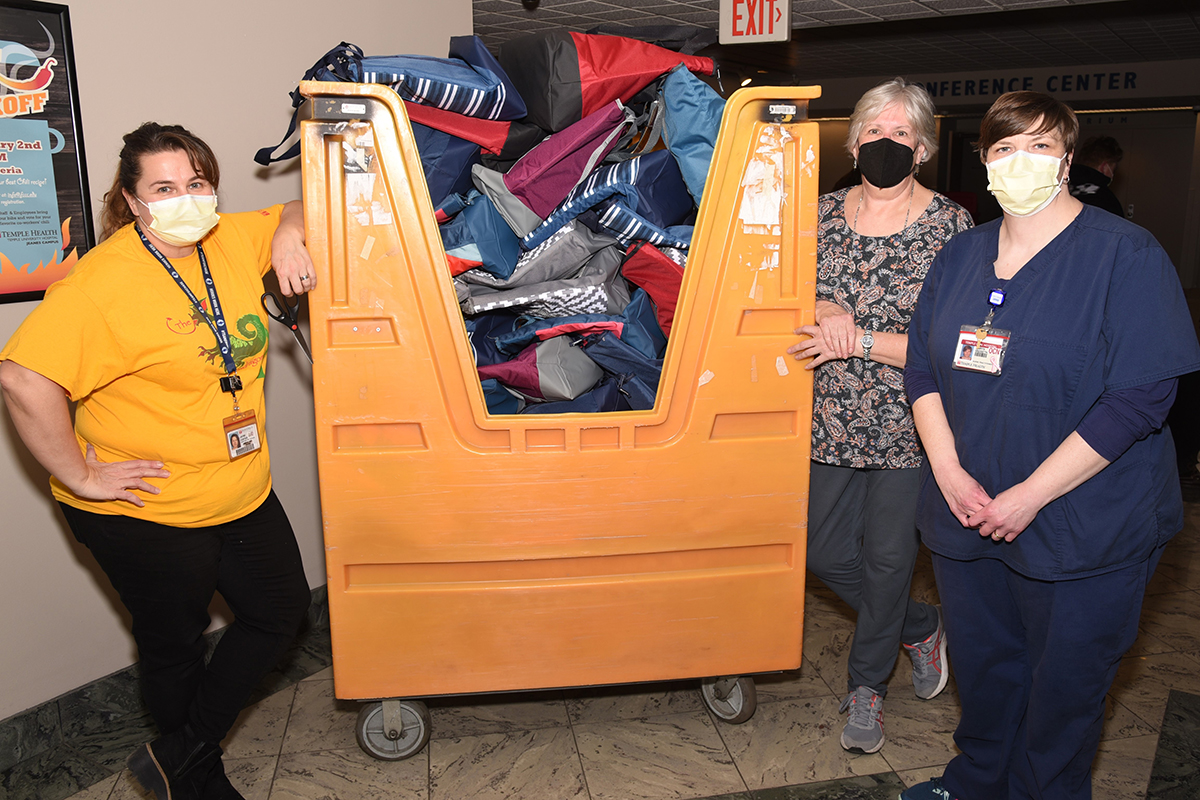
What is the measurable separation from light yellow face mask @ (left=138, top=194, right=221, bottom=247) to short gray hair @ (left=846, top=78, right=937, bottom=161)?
148cm

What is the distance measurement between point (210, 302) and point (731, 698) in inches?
66.3

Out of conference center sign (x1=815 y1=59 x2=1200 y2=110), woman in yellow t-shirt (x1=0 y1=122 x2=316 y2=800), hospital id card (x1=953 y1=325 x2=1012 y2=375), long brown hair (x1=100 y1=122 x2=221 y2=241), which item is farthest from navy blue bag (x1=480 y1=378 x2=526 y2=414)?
conference center sign (x1=815 y1=59 x2=1200 y2=110)

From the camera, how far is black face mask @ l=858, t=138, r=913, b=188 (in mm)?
2029

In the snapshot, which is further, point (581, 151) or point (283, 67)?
point (283, 67)

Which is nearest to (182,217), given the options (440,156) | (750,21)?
(440,156)

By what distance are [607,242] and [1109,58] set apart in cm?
866

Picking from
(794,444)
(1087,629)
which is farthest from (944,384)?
(1087,629)

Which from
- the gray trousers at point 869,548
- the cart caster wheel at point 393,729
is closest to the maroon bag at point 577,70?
the gray trousers at point 869,548

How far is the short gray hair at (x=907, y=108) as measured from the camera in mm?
2062

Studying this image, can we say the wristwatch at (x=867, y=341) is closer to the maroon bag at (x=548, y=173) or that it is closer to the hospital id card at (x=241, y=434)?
the maroon bag at (x=548, y=173)

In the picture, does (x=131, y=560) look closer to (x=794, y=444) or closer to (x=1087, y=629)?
(x=794, y=444)

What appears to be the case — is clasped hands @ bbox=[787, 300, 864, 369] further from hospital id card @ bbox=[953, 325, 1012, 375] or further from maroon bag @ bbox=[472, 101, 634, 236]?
maroon bag @ bbox=[472, 101, 634, 236]

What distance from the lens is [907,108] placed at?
2.06 meters

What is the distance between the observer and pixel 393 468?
191 cm
